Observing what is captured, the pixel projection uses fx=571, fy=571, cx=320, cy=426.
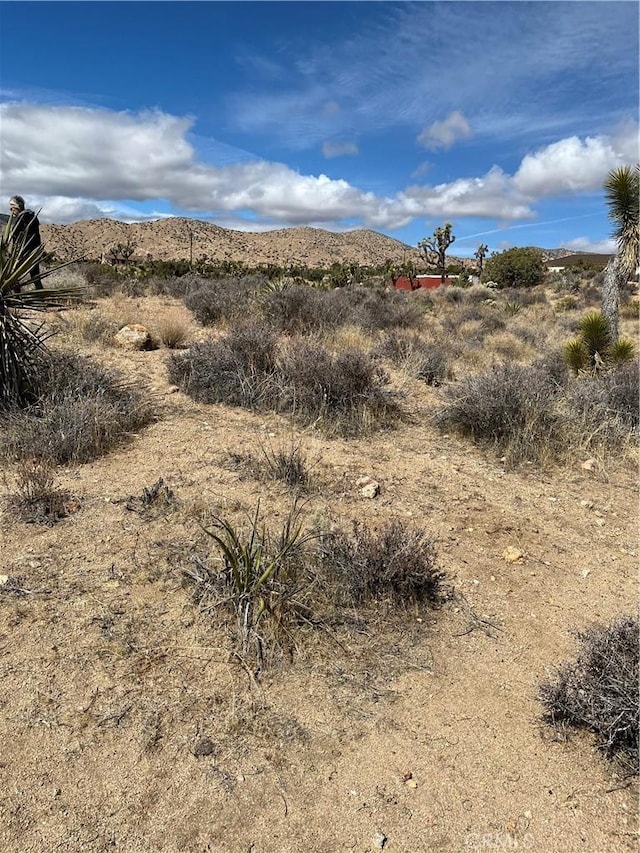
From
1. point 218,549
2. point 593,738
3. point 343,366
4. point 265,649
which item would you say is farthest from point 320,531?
point 343,366

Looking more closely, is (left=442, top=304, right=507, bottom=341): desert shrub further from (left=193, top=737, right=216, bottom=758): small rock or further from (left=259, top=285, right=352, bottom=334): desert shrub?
(left=193, top=737, right=216, bottom=758): small rock

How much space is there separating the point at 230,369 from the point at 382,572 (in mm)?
4676

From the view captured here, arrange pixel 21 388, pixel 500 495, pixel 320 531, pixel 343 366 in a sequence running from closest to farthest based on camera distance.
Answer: pixel 320 531
pixel 500 495
pixel 21 388
pixel 343 366

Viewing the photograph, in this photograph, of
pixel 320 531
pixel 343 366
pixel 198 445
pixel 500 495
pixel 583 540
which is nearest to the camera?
pixel 320 531

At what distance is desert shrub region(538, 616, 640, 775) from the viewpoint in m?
2.39

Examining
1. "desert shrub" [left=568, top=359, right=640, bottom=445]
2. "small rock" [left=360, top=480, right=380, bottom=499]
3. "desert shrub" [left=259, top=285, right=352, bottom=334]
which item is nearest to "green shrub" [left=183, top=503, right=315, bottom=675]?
"small rock" [left=360, top=480, right=380, bottom=499]

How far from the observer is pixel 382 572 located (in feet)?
11.2

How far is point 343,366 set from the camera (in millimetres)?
7094

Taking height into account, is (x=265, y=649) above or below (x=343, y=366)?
below

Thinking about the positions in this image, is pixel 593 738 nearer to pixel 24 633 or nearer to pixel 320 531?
pixel 320 531

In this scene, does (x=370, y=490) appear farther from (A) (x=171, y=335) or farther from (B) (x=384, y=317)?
(B) (x=384, y=317)

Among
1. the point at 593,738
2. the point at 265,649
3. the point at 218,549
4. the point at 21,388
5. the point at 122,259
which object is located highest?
the point at 122,259

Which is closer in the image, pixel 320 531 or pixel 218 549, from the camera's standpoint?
pixel 218 549

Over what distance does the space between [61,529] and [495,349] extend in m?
10.5
